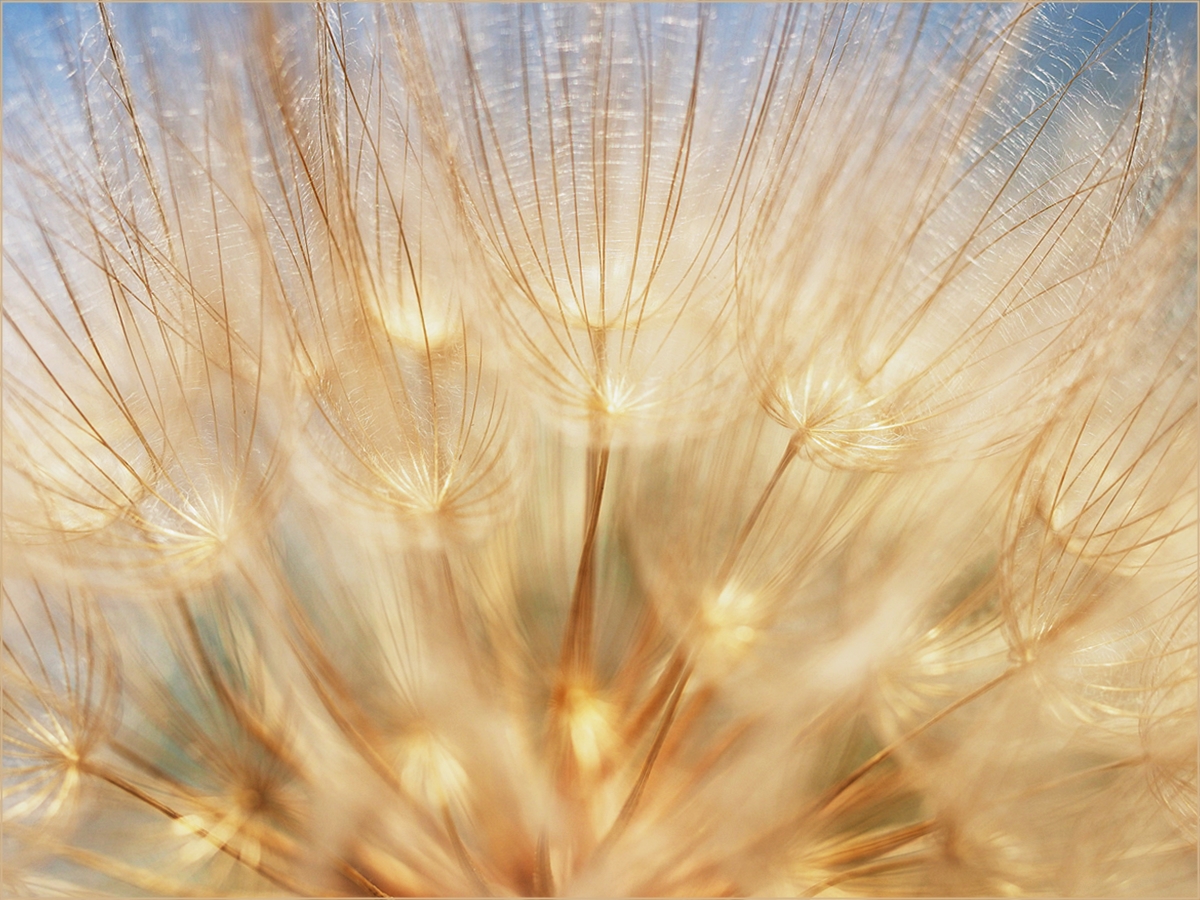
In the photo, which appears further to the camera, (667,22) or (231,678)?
(231,678)

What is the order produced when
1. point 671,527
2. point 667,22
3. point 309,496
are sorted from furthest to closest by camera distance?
point 671,527, point 309,496, point 667,22

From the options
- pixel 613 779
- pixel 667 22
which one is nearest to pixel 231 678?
pixel 613 779

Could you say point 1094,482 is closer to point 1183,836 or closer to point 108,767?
point 1183,836

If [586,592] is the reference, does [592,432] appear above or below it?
above

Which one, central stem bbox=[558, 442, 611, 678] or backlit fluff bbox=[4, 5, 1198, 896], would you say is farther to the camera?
central stem bbox=[558, 442, 611, 678]

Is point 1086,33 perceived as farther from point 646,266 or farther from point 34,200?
point 34,200

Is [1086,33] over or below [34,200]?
over

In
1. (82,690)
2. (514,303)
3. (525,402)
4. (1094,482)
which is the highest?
(514,303)

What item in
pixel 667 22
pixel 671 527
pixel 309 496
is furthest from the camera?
pixel 671 527

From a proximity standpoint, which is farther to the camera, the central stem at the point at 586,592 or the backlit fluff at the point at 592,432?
the central stem at the point at 586,592
